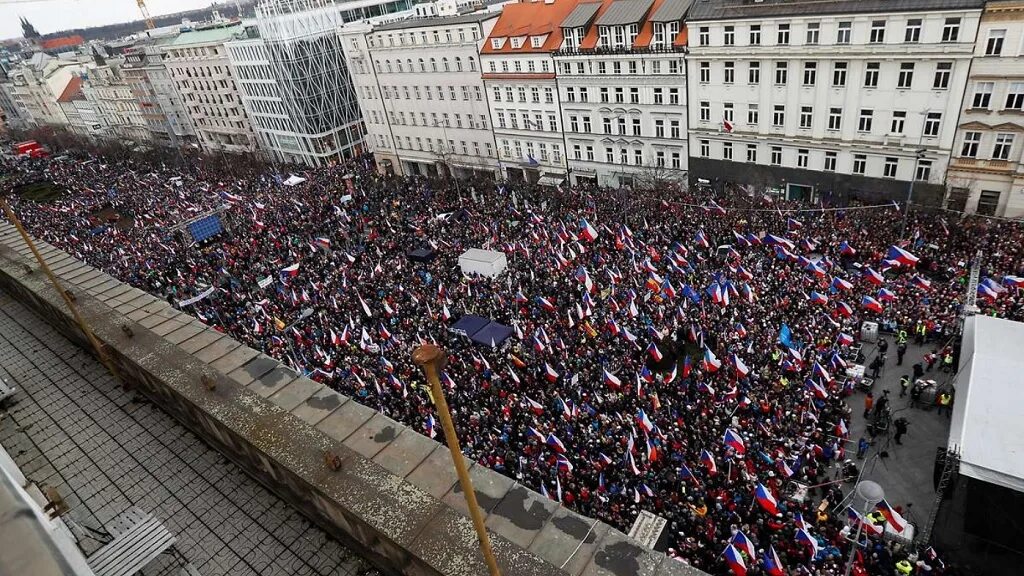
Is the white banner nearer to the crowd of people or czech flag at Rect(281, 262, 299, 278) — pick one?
the crowd of people

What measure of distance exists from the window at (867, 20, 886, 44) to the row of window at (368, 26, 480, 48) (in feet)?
102

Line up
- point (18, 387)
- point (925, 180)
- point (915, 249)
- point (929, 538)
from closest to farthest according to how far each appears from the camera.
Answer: point (18, 387) < point (929, 538) < point (915, 249) < point (925, 180)

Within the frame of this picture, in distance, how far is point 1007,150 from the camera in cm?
3209

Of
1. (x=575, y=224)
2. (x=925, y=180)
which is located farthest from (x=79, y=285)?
(x=925, y=180)

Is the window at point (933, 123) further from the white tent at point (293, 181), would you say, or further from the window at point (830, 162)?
the white tent at point (293, 181)

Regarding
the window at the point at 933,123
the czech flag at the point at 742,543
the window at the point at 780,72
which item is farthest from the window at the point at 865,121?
the czech flag at the point at 742,543

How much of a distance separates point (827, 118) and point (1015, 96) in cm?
921

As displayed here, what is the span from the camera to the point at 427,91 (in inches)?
2290

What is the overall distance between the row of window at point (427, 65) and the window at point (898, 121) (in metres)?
34.0

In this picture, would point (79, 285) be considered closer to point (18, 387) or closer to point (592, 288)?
point (18, 387)

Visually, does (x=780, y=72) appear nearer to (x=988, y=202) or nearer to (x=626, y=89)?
(x=626, y=89)

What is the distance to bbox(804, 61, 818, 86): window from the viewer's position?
3609 centimetres

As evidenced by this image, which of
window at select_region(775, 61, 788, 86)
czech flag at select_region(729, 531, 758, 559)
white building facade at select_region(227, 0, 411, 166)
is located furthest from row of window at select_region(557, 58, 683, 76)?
white building facade at select_region(227, 0, 411, 166)

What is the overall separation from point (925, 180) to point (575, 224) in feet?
71.9
